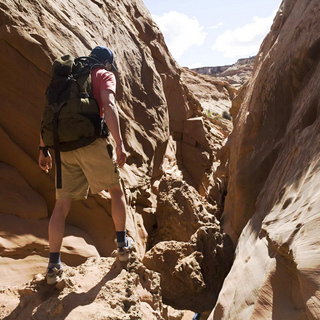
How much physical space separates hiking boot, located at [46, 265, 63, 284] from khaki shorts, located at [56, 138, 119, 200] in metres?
0.55

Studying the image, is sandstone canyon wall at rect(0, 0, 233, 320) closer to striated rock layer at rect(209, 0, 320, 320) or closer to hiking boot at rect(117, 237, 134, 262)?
hiking boot at rect(117, 237, 134, 262)

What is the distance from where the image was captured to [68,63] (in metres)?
3.54

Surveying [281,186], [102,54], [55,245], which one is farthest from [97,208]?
[281,186]

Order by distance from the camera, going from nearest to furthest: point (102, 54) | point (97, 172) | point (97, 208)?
point (97, 172) < point (102, 54) < point (97, 208)

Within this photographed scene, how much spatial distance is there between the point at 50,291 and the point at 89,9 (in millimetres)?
5929

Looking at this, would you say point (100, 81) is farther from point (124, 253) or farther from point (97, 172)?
point (124, 253)

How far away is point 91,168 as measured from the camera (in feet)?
11.5

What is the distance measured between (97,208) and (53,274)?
8.81 ft

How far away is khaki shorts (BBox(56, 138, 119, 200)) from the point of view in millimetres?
3500

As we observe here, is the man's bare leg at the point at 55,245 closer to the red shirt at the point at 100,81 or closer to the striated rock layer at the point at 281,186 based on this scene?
the red shirt at the point at 100,81

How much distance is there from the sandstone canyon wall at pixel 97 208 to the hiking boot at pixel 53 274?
7 cm

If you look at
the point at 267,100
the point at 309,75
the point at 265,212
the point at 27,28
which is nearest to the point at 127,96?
the point at 27,28

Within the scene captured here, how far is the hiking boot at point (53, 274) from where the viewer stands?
3328 mm

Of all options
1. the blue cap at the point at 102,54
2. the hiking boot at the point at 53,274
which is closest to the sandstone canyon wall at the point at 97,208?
the hiking boot at the point at 53,274
